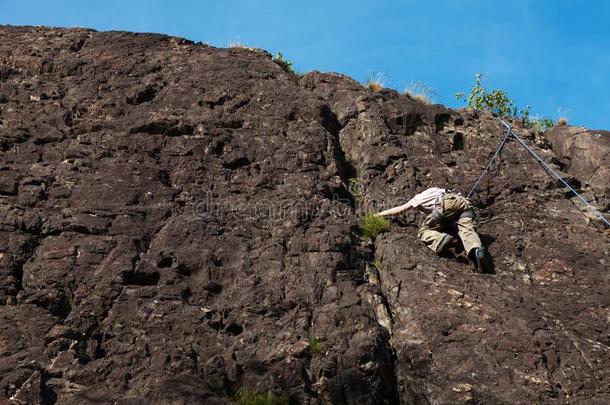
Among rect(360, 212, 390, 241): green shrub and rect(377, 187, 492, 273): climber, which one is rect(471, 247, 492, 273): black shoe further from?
rect(360, 212, 390, 241): green shrub

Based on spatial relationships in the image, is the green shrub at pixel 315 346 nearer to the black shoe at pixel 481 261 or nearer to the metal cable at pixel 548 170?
the black shoe at pixel 481 261

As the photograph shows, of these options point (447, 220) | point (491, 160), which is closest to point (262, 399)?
point (447, 220)

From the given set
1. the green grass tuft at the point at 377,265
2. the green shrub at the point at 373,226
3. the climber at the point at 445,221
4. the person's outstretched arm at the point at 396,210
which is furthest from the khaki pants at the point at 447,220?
the green grass tuft at the point at 377,265

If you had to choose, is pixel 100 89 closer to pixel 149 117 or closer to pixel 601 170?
pixel 149 117

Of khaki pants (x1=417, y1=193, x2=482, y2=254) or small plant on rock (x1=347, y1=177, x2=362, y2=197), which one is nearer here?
khaki pants (x1=417, y1=193, x2=482, y2=254)

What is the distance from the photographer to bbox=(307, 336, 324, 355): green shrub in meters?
9.81

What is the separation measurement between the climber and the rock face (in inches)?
9.5

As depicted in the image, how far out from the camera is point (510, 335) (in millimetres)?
10203

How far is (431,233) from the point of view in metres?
12.1

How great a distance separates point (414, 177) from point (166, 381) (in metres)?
5.83

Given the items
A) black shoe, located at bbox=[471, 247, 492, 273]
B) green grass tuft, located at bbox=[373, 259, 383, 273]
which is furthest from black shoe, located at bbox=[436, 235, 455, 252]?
green grass tuft, located at bbox=[373, 259, 383, 273]

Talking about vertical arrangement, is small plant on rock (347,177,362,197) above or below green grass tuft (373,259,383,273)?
above

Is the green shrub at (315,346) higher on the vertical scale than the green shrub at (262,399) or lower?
higher

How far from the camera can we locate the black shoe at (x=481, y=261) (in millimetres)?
11441
